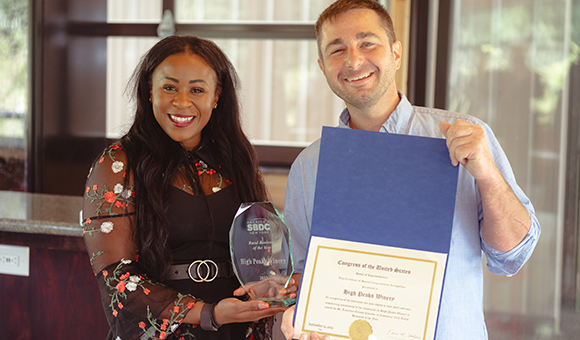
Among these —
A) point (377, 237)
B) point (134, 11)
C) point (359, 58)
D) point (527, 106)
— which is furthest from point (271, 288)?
point (134, 11)

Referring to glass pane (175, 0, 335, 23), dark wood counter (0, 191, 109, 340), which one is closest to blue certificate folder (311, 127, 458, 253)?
dark wood counter (0, 191, 109, 340)

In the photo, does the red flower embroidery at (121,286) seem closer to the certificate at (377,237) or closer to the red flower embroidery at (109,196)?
the red flower embroidery at (109,196)

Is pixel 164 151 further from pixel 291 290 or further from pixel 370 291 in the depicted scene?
pixel 370 291

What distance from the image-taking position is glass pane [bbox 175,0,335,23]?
Answer: 3.15m

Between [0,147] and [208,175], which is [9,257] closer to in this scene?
[208,175]

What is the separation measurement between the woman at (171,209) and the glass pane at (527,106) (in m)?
1.19

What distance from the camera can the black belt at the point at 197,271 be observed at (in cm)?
118

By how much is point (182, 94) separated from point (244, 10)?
2154 millimetres

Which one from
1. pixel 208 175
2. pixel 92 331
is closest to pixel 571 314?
pixel 208 175

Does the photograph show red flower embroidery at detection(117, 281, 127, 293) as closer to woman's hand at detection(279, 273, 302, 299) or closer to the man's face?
woman's hand at detection(279, 273, 302, 299)

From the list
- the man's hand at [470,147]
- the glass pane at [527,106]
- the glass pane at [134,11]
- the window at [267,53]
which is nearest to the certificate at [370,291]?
the man's hand at [470,147]

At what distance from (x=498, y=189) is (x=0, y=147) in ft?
9.46

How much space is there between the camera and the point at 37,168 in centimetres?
285

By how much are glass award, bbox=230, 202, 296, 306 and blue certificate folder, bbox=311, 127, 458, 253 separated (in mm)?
176
